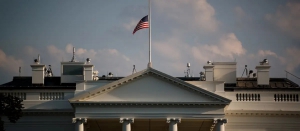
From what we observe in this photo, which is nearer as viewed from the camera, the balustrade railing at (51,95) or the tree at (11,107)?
the tree at (11,107)

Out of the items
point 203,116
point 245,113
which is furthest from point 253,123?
point 203,116

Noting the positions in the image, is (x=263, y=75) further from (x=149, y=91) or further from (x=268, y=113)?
(x=149, y=91)

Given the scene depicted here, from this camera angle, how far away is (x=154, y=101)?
62906 millimetres

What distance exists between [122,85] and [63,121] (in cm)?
735

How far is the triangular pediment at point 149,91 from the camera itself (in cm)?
6266

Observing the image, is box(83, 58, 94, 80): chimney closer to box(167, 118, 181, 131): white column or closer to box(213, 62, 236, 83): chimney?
box(167, 118, 181, 131): white column

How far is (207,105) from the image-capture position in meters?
62.7

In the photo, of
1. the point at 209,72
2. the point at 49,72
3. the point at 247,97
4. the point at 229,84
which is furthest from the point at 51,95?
the point at 247,97

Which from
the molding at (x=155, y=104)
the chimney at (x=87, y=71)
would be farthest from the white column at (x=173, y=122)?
the chimney at (x=87, y=71)

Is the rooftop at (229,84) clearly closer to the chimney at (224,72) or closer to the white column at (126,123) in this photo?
the chimney at (224,72)

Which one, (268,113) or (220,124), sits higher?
(268,113)

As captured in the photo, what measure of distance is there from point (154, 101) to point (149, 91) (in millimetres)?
958

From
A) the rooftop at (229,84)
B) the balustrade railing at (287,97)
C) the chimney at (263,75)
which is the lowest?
the balustrade railing at (287,97)

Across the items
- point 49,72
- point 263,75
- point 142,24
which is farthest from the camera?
point 49,72
